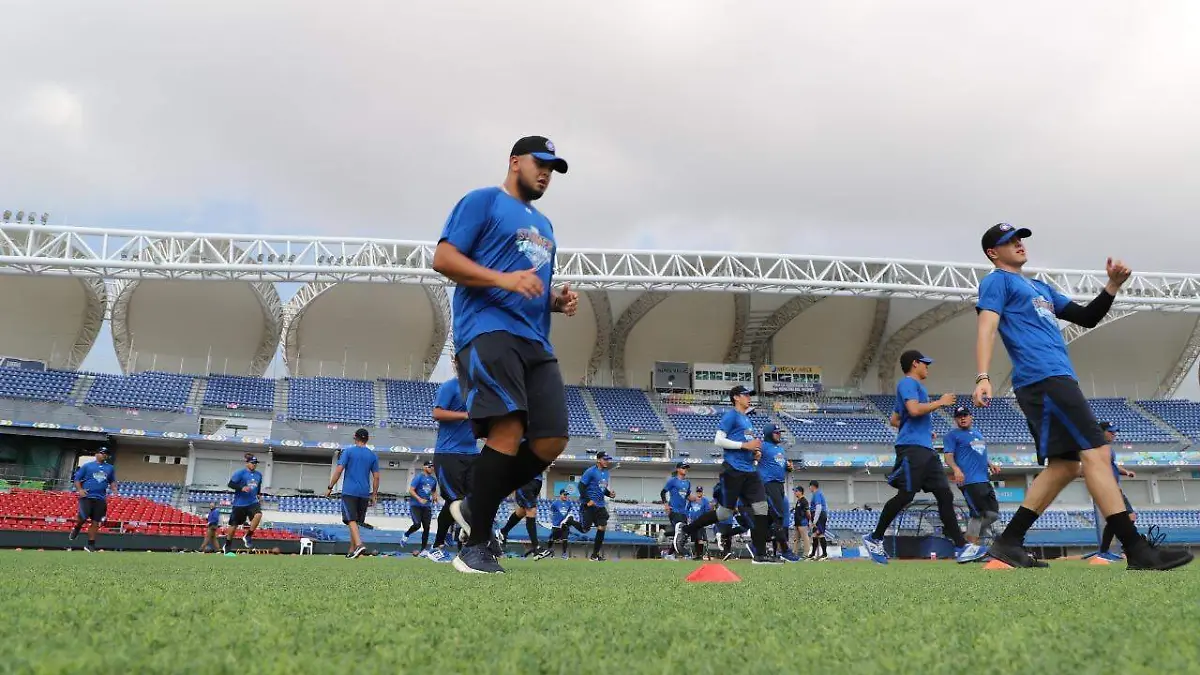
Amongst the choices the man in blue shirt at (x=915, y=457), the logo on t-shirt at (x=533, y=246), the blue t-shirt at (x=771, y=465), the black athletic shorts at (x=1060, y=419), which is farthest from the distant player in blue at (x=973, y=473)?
the logo on t-shirt at (x=533, y=246)

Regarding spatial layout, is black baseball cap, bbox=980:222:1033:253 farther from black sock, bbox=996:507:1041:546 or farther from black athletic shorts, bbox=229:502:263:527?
black athletic shorts, bbox=229:502:263:527

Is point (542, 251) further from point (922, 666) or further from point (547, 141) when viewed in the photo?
point (922, 666)

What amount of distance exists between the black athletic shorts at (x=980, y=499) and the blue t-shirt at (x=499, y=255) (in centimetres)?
634

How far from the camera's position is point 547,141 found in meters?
4.03

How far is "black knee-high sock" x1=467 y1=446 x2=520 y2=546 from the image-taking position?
3.54m

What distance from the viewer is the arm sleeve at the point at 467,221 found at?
12.0ft

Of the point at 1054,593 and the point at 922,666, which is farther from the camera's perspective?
the point at 1054,593

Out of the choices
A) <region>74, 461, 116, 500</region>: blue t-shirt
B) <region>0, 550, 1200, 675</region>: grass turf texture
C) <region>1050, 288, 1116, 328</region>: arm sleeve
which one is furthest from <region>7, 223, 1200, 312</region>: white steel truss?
<region>0, 550, 1200, 675</region>: grass turf texture

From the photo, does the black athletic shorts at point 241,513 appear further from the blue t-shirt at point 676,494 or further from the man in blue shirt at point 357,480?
the blue t-shirt at point 676,494

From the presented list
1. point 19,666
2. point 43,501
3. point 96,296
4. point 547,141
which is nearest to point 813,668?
point 19,666

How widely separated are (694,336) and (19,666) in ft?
126

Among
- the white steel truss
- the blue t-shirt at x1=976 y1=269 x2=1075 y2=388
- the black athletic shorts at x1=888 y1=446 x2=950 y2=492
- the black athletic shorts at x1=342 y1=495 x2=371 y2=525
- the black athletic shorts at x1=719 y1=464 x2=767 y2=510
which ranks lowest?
the black athletic shorts at x1=342 y1=495 x2=371 y2=525

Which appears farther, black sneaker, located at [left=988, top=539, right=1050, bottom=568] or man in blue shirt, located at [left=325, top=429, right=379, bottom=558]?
man in blue shirt, located at [left=325, top=429, right=379, bottom=558]

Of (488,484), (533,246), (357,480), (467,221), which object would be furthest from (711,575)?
(357,480)
